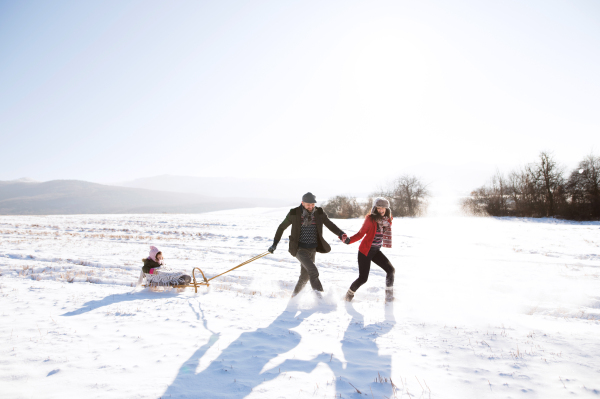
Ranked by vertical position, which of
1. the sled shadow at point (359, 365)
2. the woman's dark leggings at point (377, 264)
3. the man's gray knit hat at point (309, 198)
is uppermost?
the man's gray knit hat at point (309, 198)

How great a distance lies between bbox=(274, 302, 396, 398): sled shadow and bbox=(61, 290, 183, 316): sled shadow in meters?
4.30

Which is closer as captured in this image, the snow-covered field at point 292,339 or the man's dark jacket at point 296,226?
the snow-covered field at point 292,339

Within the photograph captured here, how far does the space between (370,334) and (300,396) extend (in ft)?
6.78

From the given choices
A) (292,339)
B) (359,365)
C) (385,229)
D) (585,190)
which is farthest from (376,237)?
(585,190)

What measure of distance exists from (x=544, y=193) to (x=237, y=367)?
51935 mm

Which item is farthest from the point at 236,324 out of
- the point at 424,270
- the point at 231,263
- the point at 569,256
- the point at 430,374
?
the point at 569,256

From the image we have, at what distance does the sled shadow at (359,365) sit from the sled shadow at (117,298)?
4.30m

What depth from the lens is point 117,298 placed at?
6461 mm

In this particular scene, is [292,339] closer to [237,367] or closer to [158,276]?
[237,367]

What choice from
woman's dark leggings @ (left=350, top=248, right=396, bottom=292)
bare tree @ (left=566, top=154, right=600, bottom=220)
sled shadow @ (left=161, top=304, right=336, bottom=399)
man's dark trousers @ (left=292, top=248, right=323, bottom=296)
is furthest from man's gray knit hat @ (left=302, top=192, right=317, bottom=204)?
bare tree @ (left=566, top=154, right=600, bottom=220)

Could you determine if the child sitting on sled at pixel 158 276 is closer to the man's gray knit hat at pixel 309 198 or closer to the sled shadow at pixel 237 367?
the sled shadow at pixel 237 367

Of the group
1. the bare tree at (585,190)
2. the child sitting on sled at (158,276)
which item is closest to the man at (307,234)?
the child sitting on sled at (158,276)

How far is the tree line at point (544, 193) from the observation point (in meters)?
35.9

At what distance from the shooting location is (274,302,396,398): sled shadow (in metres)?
3.17
